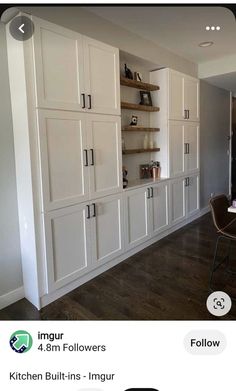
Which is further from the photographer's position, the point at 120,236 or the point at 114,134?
the point at 120,236

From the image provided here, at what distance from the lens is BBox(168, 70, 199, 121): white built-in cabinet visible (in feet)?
9.17

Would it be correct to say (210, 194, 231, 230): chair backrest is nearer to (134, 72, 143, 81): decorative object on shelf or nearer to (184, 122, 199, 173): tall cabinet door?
(184, 122, 199, 173): tall cabinet door

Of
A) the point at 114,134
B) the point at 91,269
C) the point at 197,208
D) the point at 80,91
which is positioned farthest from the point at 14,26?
the point at 197,208

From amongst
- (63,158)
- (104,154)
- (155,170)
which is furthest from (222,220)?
(63,158)

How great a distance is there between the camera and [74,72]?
173 cm

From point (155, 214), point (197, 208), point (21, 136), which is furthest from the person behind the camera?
point (197, 208)

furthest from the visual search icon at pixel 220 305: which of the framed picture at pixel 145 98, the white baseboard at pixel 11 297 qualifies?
the framed picture at pixel 145 98

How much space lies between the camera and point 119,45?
213cm

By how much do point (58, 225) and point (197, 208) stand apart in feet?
7.36

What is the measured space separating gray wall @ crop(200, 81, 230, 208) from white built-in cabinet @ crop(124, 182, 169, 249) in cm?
109

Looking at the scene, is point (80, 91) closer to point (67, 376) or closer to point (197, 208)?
point (67, 376)

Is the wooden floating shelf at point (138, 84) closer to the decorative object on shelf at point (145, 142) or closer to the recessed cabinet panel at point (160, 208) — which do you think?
the decorative object on shelf at point (145, 142)

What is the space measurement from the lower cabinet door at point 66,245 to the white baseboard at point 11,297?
9.6 inches

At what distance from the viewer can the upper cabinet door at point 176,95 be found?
277cm
